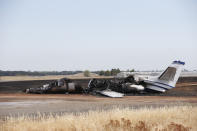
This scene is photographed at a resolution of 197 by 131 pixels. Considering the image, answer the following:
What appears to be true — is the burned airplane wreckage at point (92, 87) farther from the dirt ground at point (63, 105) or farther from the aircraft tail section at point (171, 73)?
the dirt ground at point (63, 105)

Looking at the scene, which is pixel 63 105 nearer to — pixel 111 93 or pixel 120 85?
pixel 111 93

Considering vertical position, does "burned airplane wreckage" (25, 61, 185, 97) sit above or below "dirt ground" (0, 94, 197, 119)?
above

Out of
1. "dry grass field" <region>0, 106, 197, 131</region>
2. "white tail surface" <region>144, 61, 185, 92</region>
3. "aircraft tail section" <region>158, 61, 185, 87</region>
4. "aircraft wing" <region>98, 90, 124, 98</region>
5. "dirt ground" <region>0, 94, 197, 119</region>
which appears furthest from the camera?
"aircraft tail section" <region>158, 61, 185, 87</region>

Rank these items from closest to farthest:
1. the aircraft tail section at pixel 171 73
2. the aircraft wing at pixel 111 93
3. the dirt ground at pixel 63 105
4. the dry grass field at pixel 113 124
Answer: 1. the dry grass field at pixel 113 124
2. the dirt ground at pixel 63 105
3. the aircraft wing at pixel 111 93
4. the aircraft tail section at pixel 171 73

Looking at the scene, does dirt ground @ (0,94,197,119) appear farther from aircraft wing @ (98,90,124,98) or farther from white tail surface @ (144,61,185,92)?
white tail surface @ (144,61,185,92)

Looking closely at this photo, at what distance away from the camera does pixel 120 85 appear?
31.6 metres

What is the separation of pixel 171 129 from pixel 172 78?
2504 centimetres

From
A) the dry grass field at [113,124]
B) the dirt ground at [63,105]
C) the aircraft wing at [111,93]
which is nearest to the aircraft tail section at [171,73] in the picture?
the aircraft wing at [111,93]

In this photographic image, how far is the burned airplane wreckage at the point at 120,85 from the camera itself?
30.5m

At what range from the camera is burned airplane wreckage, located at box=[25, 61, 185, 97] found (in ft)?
100

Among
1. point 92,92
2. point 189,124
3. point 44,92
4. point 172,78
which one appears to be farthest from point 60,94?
point 189,124

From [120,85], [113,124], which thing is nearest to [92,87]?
[120,85]

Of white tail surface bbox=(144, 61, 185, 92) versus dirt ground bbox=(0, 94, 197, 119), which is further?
white tail surface bbox=(144, 61, 185, 92)

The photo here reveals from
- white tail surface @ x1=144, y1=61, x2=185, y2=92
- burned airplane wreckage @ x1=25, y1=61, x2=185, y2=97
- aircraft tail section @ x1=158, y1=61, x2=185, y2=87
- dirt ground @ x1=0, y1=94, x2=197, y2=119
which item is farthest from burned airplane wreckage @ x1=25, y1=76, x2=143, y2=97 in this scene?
dirt ground @ x1=0, y1=94, x2=197, y2=119
